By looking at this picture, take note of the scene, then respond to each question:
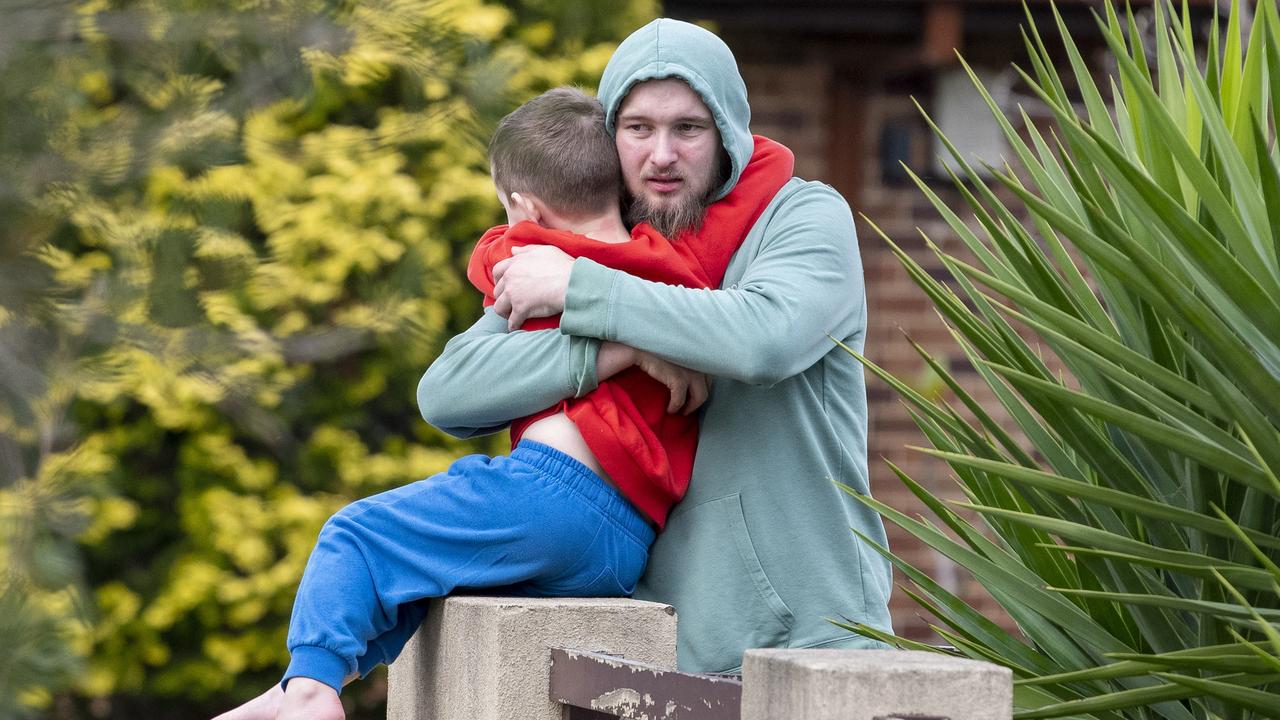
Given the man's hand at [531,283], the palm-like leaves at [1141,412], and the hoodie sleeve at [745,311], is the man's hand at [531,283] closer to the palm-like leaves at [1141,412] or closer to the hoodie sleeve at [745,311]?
the hoodie sleeve at [745,311]

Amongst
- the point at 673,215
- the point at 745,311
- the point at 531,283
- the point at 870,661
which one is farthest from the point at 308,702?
the point at 870,661

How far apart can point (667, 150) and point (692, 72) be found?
134mm

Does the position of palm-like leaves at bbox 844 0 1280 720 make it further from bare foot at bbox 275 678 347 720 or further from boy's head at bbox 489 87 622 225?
bare foot at bbox 275 678 347 720

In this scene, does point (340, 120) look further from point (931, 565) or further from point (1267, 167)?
A: point (1267, 167)

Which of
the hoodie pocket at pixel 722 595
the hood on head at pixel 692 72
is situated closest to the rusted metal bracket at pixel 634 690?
the hoodie pocket at pixel 722 595

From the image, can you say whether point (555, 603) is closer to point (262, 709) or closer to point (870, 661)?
point (262, 709)

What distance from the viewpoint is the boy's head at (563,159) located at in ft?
8.50

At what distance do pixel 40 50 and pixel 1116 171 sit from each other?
221 centimetres

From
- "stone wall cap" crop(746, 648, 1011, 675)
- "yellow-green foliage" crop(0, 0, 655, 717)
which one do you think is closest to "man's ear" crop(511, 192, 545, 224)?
"yellow-green foliage" crop(0, 0, 655, 717)

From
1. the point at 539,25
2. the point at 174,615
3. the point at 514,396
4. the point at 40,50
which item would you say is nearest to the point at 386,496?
the point at 514,396

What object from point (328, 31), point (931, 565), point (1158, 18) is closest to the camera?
point (1158, 18)

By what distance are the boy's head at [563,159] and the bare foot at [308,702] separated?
2.90 feet

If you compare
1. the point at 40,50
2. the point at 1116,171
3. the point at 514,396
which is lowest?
the point at 514,396

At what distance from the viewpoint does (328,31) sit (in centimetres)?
343
